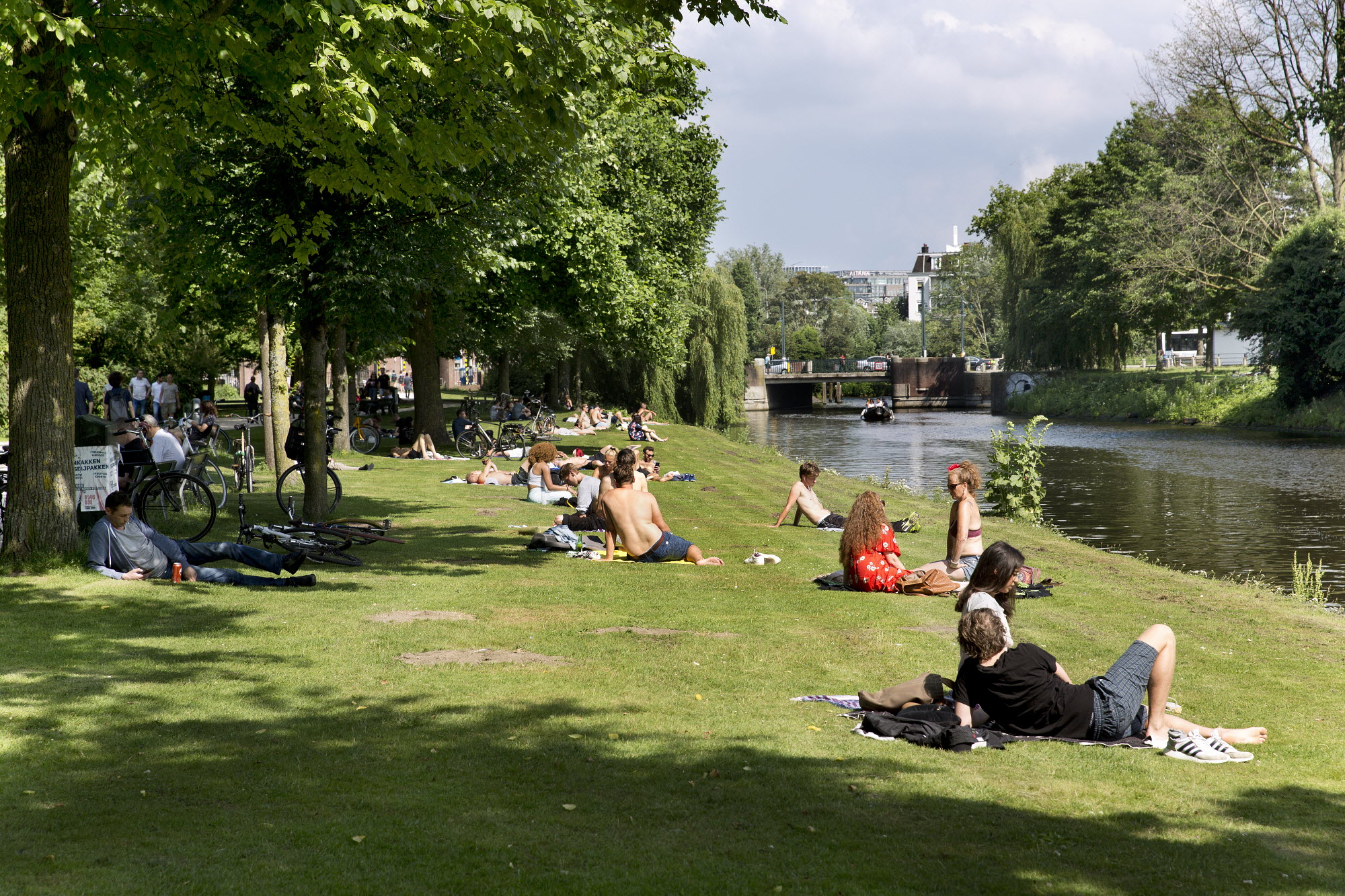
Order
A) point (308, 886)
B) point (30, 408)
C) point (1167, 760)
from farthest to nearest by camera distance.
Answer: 1. point (30, 408)
2. point (1167, 760)
3. point (308, 886)

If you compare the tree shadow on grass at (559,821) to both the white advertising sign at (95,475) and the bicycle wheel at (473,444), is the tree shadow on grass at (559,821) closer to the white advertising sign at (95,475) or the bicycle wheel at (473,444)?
the white advertising sign at (95,475)

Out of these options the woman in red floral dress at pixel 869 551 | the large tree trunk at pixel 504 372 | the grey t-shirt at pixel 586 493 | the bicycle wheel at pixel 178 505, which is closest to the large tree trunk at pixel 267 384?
the bicycle wheel at pixel 178 505

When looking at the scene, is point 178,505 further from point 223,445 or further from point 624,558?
point 223,445

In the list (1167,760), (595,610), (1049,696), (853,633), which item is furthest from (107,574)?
(1167,760)

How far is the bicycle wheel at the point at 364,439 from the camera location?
28.4 meters

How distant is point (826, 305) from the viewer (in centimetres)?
13900

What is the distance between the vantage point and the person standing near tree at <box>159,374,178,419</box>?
2936 centimetres

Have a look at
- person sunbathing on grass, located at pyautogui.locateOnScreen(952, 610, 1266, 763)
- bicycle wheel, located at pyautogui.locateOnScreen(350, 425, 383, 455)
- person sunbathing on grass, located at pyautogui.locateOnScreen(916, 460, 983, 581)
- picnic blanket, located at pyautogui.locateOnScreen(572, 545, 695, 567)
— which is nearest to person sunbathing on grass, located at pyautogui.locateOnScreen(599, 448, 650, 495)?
picnic blanket, located at pyautogui.locateOnScreen(572, 545, 695, 567)

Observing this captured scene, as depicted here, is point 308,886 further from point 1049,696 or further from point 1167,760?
point 1167,760

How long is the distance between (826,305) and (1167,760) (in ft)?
444

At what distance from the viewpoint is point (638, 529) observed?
1224 cm

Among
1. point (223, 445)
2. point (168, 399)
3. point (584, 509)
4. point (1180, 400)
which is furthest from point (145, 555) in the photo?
point (1180, 400)

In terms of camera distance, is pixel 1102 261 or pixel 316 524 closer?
pixel 316 524

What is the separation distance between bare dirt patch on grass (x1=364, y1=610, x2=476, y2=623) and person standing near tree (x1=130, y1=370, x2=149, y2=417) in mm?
23264
